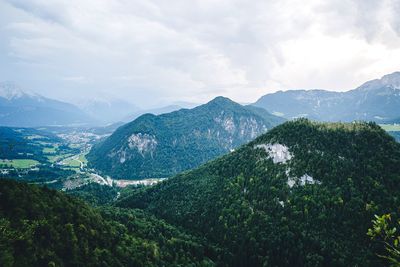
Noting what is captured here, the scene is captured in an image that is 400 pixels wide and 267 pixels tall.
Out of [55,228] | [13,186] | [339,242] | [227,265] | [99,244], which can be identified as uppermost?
[13,186]

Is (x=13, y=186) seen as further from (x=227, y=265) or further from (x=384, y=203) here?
(x=384, y=203)

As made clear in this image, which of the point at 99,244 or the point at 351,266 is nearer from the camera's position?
the point at 99,244

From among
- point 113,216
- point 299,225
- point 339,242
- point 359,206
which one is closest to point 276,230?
point 299,225

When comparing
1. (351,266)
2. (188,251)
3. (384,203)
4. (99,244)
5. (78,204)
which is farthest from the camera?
(384,203)

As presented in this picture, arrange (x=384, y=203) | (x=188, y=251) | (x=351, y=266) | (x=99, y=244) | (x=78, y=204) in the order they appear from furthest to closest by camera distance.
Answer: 1. (x=384, y=203)
2. (x=188, y=251)
3. (x=351, y=266)
4. (x=78, y=204)
5. (x=99, y=244)

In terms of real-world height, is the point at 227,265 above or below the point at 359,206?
below

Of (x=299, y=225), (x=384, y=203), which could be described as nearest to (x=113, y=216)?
(x=299, y=225)
